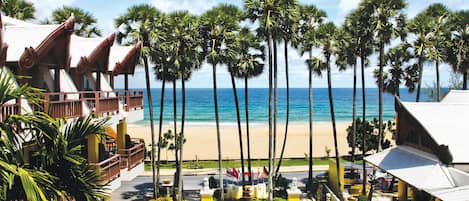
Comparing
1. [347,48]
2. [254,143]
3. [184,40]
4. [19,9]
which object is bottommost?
[254,143]

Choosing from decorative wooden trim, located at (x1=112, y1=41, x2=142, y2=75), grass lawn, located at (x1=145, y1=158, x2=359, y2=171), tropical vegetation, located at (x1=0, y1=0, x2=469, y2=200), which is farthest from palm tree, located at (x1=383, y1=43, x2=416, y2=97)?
decorative wooden trim, located at (x1=112, y1=41, x2=142, y2=75)

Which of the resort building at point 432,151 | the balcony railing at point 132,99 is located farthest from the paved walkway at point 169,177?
the resort building at point 432,151

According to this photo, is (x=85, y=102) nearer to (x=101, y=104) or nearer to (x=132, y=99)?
(x=101, y=104)

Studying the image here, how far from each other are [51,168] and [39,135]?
69cm

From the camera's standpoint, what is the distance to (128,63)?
2362 centimetres

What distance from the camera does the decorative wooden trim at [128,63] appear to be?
22.6 metres

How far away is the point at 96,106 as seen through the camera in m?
16.2

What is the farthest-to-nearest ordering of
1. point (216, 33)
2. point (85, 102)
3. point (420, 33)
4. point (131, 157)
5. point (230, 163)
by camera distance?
point (230, 163) < point (420, 33) < point (216, 33) < point (131, 157) < point (85, 102)

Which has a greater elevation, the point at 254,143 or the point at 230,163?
the point at 230,163

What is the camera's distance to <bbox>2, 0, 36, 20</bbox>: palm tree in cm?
2511

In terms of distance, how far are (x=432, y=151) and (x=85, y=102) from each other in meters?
13.2

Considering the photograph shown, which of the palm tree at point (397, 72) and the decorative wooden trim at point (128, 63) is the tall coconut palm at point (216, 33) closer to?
the decorative wooden trim at point (128, 63)

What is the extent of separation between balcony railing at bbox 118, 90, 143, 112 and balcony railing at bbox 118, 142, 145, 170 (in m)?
1.89

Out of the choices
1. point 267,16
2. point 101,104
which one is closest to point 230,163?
point 267,16
